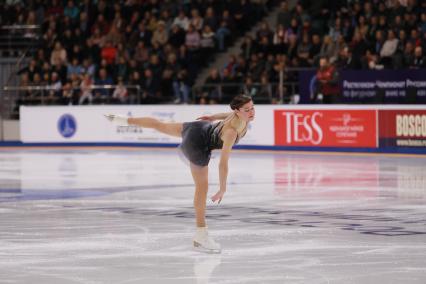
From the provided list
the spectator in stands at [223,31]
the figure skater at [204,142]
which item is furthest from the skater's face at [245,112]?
the spectator in stands at [223,31]

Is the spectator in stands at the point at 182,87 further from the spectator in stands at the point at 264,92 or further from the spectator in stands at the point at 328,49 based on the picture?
the spectator in stands at the point at 328,49

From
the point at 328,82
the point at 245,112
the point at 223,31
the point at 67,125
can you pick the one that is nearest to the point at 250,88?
the point at 328,82

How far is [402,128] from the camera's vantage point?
2120 cm

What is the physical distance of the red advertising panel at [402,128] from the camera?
20.8 m

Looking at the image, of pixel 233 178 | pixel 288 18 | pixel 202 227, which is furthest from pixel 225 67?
pixel 202 227

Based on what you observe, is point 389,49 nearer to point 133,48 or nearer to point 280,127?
point 280,127

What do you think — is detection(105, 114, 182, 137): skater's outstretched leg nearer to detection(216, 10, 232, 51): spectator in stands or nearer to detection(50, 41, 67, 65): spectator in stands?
detection(216, 10, 232, 51): spectator in stands

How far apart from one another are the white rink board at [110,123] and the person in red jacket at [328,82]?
4.70 ft

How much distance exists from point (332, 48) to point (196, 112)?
3634 millimetres

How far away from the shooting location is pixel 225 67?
87.4 ft

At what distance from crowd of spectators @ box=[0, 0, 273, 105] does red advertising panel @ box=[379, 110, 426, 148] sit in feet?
20.6

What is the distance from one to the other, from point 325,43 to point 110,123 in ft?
19.4

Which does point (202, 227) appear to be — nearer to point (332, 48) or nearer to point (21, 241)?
point (21, 241)

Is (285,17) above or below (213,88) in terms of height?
above
